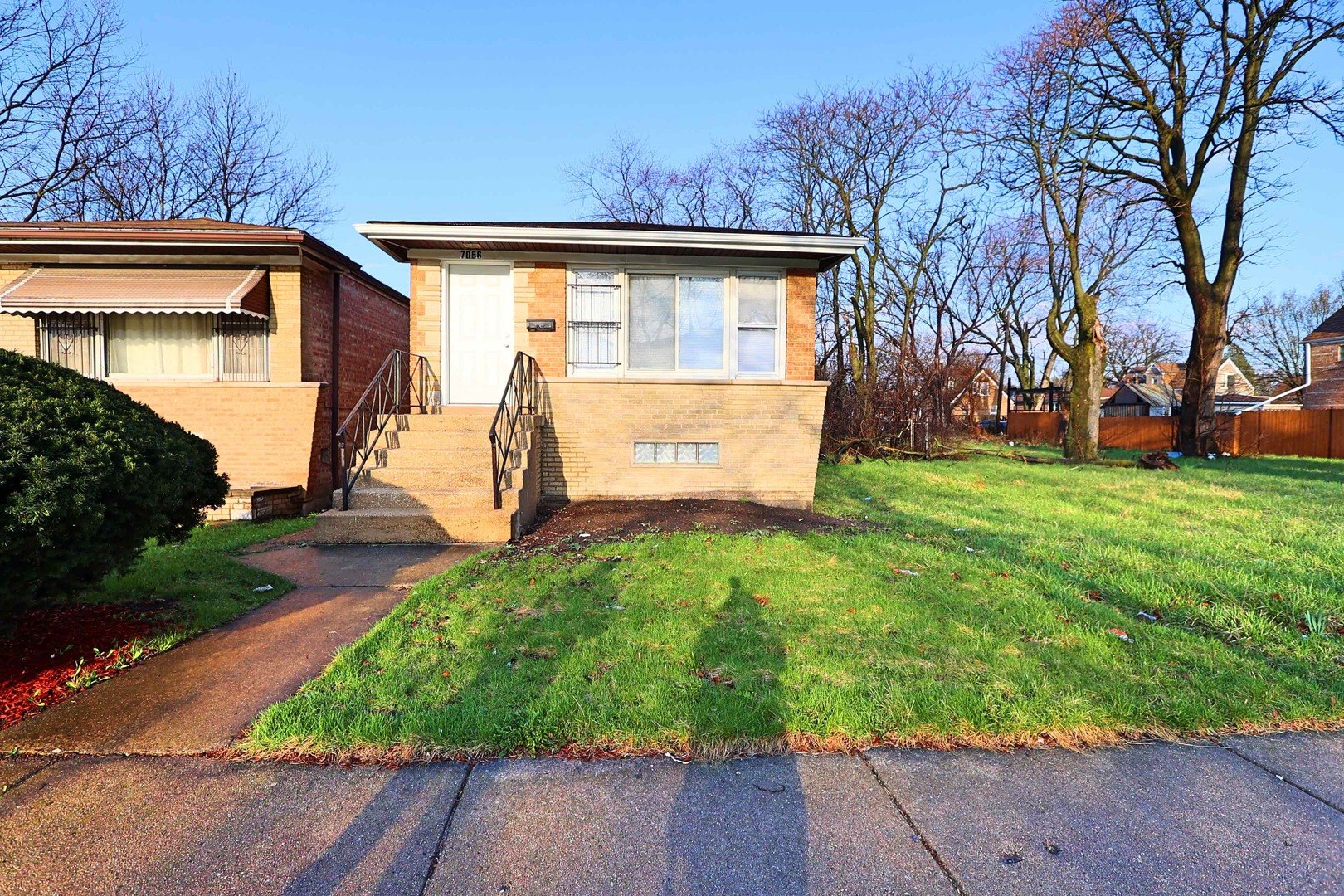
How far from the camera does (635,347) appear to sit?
32.4ft

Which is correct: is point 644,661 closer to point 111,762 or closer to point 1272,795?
point 111,762

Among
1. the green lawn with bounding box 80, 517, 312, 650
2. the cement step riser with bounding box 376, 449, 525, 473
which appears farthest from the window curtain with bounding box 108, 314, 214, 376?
the green lawn with bounding box 80, 517, 312, 650

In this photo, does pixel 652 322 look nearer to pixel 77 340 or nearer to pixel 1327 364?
pixel 77 340

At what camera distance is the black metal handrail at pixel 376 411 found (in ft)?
25.5

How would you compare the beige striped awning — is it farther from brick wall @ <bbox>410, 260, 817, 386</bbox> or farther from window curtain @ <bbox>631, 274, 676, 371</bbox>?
window curtain @ <bbox>631, 274, 676, 371</bbox>

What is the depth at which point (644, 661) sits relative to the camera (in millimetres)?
3715

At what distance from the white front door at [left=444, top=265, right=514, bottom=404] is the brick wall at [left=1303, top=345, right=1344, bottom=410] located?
137ft

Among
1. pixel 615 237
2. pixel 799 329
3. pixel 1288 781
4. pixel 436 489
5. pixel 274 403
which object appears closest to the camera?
pixel 1288 781

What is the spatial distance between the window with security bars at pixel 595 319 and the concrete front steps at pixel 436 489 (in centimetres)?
130

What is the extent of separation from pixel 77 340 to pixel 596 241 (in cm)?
851

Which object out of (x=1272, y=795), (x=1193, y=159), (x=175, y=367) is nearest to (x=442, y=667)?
(x=1272, y=795)

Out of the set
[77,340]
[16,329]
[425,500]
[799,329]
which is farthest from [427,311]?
[16,329]

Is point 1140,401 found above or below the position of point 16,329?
above

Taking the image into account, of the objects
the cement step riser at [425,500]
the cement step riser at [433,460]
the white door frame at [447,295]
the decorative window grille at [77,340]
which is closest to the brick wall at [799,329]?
the white door frame at [447,295]
